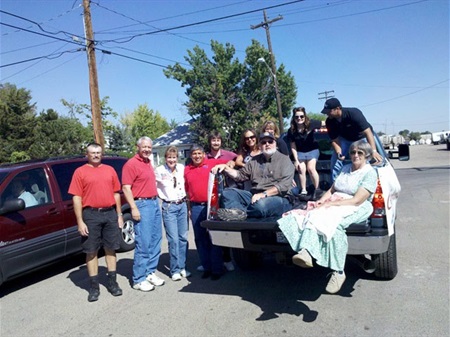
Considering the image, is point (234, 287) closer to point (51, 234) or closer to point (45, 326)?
point (45, 326)

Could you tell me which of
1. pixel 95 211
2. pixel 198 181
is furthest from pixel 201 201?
pixel 95 211

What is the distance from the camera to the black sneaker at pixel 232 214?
4.28 metres

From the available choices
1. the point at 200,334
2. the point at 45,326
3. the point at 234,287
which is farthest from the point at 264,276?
the point at 45,326

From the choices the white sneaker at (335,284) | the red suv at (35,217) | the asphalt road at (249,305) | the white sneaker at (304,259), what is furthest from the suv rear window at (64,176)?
the white sneaker at (335,284)

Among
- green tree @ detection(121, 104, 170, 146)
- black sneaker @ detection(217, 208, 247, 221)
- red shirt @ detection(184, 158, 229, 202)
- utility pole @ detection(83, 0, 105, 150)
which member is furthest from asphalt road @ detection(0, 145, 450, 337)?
green tree @ detection(121, 104, 170, 146)

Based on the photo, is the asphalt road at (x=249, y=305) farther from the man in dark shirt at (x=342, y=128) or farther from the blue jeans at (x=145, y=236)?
the man in dark shirt at (x=342, y=128)

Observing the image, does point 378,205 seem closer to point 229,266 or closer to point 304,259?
point 304,259

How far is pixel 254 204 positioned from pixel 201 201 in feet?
3.49

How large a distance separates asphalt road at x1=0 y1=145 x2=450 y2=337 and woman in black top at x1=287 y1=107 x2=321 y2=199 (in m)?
1.44

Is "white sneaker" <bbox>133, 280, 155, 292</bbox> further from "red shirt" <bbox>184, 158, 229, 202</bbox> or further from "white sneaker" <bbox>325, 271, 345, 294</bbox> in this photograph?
"white sneaker" <bbox>325, 271, 345, 294</bbox>

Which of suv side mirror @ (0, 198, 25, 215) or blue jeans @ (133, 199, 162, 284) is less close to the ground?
suv side mirror @ (0, 198, 25, 215)

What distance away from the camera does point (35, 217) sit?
17.6ft

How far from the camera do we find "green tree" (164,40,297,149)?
106ft

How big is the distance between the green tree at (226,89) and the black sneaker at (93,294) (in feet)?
90.6
